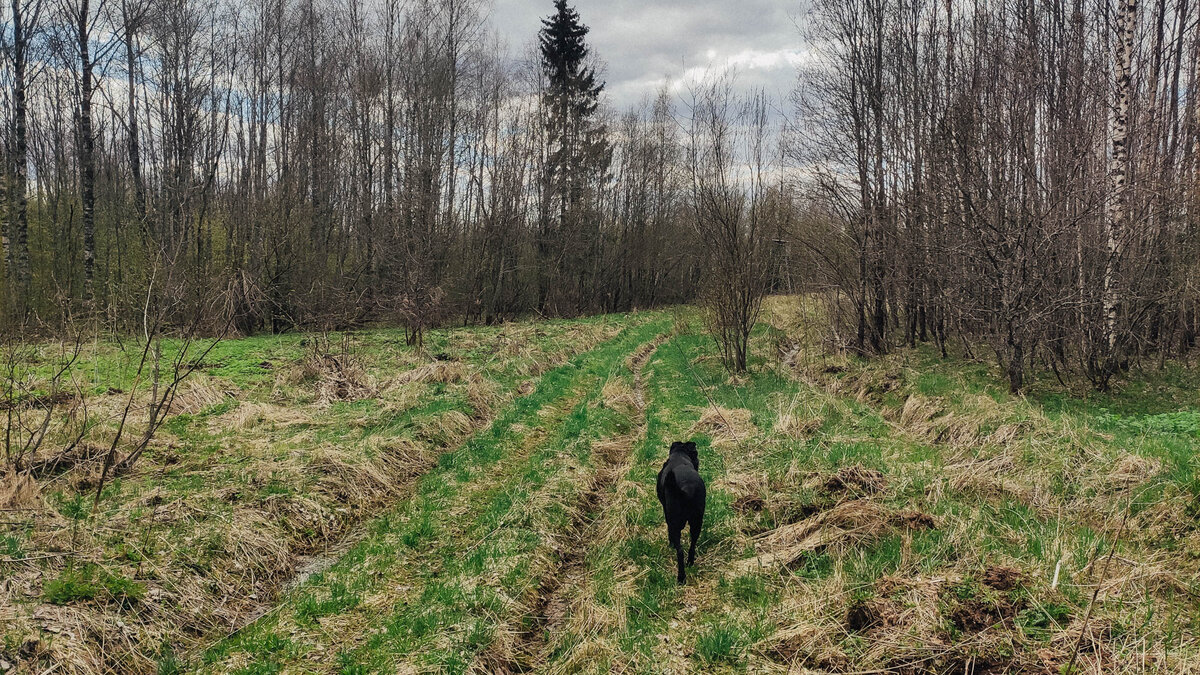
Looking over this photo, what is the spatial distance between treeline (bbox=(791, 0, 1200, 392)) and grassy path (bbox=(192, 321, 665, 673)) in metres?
8.55

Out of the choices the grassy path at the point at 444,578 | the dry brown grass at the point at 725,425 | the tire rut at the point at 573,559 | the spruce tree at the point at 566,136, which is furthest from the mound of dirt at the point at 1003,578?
the spruce tree at the point at 566,136

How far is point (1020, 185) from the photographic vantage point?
10.4 metres

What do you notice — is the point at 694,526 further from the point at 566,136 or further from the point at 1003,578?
the point at 566,136

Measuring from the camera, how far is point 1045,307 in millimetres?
9812

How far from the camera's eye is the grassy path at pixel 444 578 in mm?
3934

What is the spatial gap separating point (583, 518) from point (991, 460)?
4653 mm

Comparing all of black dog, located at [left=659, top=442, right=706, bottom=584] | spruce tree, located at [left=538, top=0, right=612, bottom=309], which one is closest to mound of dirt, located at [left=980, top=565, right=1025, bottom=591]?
black dog, located at [left=659, top=442, right=706, bottom=584]

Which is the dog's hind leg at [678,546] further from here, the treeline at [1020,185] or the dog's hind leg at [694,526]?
the treeline at [1020,185]

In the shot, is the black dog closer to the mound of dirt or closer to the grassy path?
the grassy path

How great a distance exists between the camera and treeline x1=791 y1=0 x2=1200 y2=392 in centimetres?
989

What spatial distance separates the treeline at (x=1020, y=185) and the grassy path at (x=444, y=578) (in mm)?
8552

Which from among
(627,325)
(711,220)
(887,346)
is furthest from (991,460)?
(627,325)

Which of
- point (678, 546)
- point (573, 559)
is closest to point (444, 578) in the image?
point (573, 559)

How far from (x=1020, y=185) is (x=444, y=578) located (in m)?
11.9
